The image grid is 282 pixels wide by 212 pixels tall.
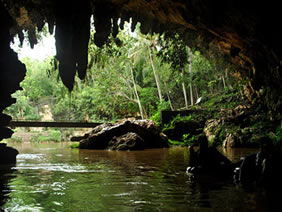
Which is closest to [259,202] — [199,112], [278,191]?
[278,191]

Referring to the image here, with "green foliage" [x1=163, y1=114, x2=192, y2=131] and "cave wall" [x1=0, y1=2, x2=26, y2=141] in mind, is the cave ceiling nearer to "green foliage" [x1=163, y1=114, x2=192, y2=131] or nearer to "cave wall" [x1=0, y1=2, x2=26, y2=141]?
"cave wall" [x1=0, y1=2, x2=26, y2=141]

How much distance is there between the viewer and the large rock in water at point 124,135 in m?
17.9

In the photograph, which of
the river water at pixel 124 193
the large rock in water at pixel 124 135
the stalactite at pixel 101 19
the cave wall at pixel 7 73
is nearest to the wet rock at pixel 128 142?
the large rock in water at pixel 124 135

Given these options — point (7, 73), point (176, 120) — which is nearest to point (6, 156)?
point (7, 73)

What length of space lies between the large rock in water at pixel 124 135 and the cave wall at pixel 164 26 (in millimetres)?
6833

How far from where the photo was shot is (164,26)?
13.0 metres

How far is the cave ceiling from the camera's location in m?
7.67

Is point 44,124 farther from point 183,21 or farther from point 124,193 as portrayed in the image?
point 124,193

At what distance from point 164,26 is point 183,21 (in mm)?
2591

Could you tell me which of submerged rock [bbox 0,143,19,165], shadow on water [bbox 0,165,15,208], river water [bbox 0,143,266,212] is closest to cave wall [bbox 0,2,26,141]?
submerged rock [bbox 0,143,19,165]

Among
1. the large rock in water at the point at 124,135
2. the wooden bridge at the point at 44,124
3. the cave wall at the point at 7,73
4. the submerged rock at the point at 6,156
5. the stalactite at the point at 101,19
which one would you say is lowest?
the submerged rock at the point at 6,156

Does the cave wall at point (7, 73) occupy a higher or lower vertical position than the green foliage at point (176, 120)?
higher

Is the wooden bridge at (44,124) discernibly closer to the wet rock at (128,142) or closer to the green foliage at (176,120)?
the green foliage at (176,120)

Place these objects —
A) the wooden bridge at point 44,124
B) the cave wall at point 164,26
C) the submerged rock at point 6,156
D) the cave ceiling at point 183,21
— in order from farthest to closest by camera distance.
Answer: the wooden bridge at point 44,124, the submerged rock at point 6,156, the cave wall at point 164,26, the cave ceiling at point 183,21
